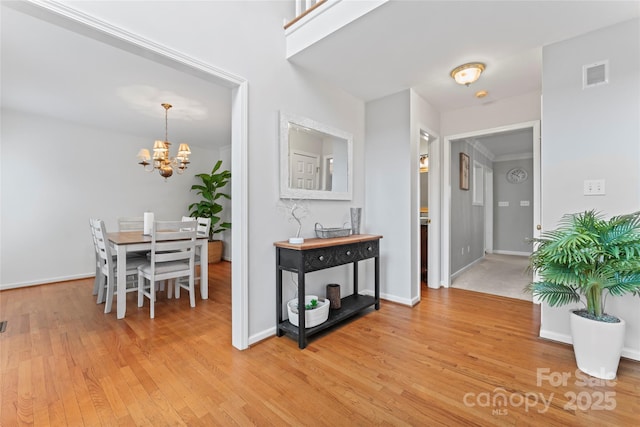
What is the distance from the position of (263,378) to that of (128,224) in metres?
3.52

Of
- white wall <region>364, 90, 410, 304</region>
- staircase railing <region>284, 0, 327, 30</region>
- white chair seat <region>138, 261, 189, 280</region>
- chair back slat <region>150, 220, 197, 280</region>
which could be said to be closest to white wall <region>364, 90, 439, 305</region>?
white wall <region>364, 90, 410, 304</region>

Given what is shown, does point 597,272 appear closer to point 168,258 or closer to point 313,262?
point 313,262

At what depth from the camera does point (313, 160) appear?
9.08 feet

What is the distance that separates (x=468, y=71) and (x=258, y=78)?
1943 millimetres

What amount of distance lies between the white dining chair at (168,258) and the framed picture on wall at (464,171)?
397cm

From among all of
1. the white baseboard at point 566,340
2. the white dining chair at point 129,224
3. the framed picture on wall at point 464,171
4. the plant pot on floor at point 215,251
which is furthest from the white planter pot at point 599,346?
the plant pot on floor at point 215,251

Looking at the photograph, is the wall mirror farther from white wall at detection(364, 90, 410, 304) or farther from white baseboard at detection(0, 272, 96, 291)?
white baseboard at detection(0, 272, 96, 291)

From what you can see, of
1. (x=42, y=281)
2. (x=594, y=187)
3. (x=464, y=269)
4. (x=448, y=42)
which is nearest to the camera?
(x=594, y=187)

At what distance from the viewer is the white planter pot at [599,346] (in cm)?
168

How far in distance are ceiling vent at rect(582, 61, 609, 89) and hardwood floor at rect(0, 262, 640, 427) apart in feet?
6.76

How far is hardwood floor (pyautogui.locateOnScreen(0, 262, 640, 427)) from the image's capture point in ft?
4.68

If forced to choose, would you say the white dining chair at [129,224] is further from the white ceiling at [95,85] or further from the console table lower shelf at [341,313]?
the console table lower shelf at [341,313]

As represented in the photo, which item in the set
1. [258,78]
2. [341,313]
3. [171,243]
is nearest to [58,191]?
[171,243]

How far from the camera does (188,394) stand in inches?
62.7
